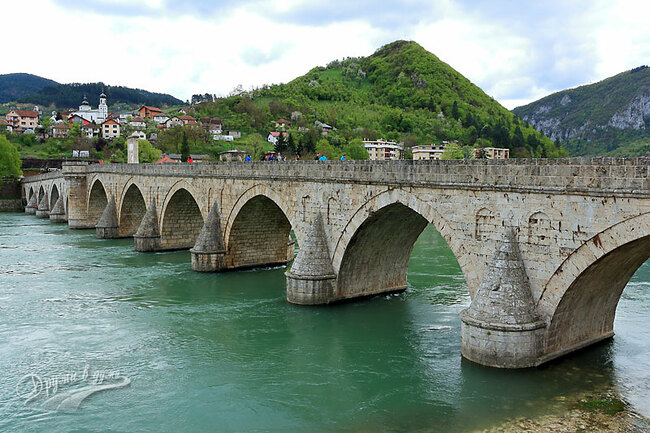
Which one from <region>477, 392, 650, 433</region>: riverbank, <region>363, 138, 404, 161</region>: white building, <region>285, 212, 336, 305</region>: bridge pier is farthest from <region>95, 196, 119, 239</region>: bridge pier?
<region>363, 138, 404, 161</region>: white building

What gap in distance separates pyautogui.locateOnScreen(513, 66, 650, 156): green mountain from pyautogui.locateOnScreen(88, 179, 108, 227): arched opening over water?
37.2m

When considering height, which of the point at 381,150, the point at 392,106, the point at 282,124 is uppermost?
the point at 392,106

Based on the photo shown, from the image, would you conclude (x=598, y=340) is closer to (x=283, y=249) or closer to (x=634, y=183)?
(x=634, y=183)

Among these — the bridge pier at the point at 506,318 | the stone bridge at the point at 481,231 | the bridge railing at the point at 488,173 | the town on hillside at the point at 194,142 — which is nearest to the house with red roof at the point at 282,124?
the town on hillside at the point at 194,142

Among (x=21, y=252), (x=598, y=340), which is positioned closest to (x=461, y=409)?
(x=598, y=340)

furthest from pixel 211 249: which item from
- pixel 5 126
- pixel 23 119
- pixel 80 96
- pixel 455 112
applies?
pixel 80 96

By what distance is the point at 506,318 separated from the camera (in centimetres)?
1056

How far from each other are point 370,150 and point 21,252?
51929mm

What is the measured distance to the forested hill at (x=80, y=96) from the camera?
568 ft

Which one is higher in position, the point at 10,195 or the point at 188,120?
the point at 188,120

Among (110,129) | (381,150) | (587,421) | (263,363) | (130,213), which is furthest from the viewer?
(110,129)

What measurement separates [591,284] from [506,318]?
6.05ft

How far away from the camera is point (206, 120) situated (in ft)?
292

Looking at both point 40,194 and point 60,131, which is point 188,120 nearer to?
point 60,131
